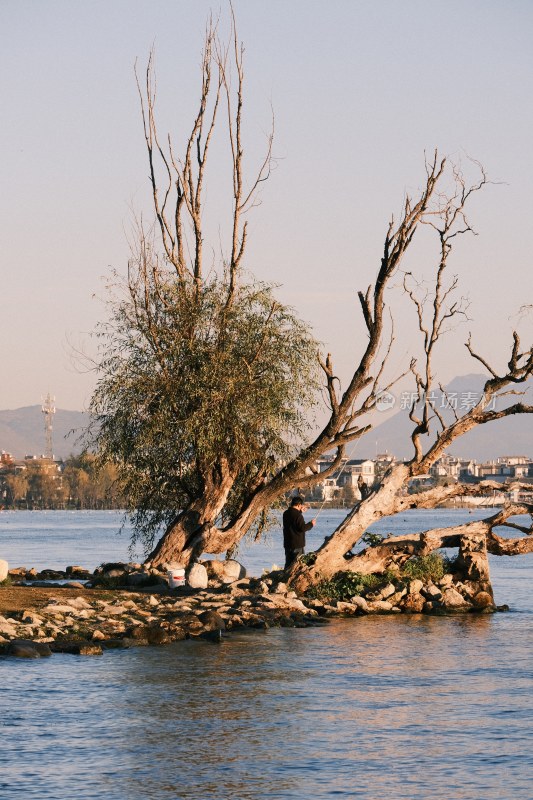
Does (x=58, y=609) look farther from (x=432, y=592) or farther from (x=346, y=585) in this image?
(x=432, y=592)

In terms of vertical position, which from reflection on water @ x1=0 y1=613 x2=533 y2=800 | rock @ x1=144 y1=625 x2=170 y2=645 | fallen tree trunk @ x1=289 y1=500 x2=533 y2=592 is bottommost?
reflection on water @ x1=0 y1=613 x2=533 y2=800

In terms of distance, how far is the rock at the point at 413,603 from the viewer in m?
28.8

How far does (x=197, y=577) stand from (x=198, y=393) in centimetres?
461

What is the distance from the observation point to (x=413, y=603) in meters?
28.9

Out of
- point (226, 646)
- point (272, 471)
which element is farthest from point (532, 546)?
point (226, 646)

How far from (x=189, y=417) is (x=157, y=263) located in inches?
185

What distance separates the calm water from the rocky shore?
66 cm

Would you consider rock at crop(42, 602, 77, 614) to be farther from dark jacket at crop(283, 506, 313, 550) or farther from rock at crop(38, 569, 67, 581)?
rock at crop(38, 569, 67, 581)

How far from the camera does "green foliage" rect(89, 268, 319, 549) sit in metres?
31.6

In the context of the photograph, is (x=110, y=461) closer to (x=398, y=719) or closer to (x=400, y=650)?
(x=400, y=650)

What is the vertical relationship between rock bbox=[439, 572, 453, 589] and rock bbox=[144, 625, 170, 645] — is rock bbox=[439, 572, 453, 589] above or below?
above

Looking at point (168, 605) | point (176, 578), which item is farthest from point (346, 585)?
point (168, 605)

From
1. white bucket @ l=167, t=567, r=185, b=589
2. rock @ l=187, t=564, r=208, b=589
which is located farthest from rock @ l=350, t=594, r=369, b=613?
white bucket @ l=167, t=567, r=185, b=589

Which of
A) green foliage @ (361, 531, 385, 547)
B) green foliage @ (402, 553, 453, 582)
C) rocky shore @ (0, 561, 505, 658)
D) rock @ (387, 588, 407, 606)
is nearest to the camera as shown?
rocky shore @ (0, 561, 505, 658)
